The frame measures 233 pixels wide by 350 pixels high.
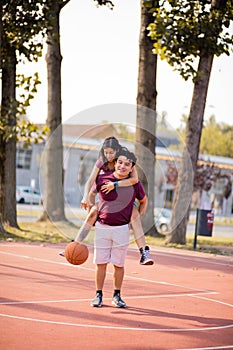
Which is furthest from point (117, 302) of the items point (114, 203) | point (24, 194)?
point (24, 194)

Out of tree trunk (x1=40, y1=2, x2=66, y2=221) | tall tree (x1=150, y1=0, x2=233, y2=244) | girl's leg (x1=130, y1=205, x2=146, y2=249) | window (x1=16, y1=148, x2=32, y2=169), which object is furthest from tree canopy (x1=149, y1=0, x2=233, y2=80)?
window (x1=16, y1=148, x2=32, y2=169)

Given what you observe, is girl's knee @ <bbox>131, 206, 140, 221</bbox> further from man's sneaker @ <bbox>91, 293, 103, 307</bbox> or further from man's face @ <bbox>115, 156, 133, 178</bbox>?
man's sneaker @ <bbox>91, 293, 103, 307</bbox>

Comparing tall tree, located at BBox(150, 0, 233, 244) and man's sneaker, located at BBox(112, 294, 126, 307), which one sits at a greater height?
tall tree, located at BBox(150, 0, 233, 244)

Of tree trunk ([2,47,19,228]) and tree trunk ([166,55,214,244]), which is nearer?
tree trunk ([166,55,214,244])

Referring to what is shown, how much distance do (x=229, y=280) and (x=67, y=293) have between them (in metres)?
4.92

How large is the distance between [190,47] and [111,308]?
1385 cm

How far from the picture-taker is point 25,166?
6538cm

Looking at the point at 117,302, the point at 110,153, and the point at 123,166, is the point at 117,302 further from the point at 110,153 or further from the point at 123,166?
the point at 110,153

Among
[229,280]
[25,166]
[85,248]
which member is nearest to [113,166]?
[85,248]

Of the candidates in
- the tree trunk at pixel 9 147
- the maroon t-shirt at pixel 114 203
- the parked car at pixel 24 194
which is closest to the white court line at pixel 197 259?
the tree trunk at pixel 9 147

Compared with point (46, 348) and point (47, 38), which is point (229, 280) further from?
point (47, 38)

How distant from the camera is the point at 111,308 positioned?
11000 millimetres

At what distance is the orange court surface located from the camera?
347 inches

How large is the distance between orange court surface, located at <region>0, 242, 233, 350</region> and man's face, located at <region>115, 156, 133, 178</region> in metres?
1.79
